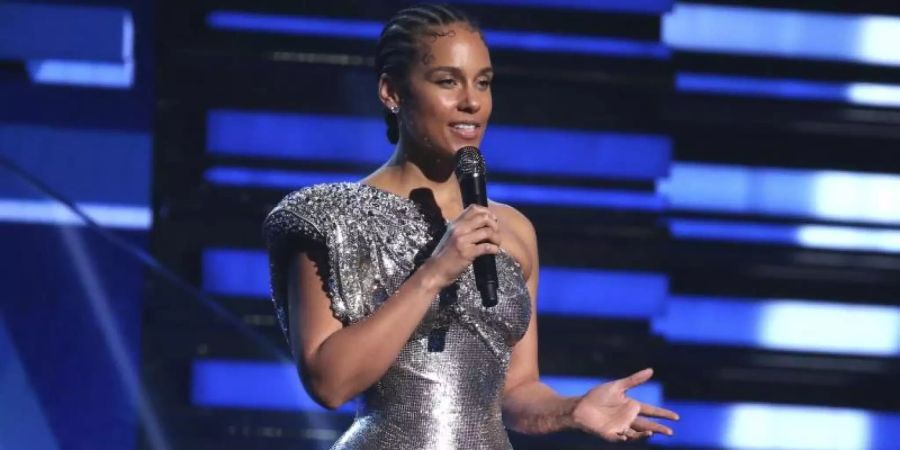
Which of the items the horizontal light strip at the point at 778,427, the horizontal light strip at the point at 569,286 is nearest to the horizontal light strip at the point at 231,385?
the horizontal light strip at the point at 569,286

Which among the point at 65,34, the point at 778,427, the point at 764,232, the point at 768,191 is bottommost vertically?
the point at 778,427

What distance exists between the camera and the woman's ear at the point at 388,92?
6.11ft

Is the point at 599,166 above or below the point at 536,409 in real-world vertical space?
above

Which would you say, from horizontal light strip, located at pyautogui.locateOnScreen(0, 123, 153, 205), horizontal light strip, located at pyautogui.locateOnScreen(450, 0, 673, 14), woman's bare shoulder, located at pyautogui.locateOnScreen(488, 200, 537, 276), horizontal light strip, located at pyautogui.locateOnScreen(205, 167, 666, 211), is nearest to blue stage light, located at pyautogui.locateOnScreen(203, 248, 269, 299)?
horizontal light strip, located at pyautogui.locateOnScreen(205, 167, 666, 211)

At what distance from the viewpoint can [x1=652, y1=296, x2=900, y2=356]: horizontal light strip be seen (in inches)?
149

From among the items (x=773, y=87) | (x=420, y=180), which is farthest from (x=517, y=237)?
(x=773, y=87)

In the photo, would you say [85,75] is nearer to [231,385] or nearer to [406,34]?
[231,385]

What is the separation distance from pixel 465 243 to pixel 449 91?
0.28 metres

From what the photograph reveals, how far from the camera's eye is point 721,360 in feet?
12.2

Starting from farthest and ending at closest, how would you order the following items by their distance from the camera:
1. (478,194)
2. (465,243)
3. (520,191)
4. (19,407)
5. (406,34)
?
(520,191)
(19,407)
(406,34)
(478,194)
(465,243)

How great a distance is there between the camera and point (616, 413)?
1.79 metres

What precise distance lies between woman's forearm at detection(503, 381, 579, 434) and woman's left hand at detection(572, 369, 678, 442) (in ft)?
0.09

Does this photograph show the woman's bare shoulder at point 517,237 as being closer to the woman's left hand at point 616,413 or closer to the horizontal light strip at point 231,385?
the woman's left hand at point 616,413

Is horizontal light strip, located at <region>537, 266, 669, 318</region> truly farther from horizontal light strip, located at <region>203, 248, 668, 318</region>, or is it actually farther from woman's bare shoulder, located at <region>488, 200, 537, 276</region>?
woman's bare shoulder, located at <region>488, 200, 537, 276</region>
